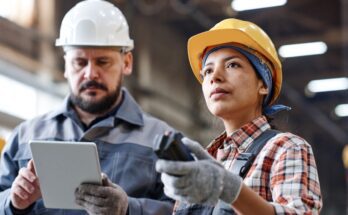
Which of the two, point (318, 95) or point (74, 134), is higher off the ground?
point (74, 134)

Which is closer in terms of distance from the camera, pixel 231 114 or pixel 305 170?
pixel 305 170

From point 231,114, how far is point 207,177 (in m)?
0.75

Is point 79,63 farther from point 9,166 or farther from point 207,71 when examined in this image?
point 207,71

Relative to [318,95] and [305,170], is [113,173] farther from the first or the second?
[318,95]

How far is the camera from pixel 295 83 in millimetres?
16625

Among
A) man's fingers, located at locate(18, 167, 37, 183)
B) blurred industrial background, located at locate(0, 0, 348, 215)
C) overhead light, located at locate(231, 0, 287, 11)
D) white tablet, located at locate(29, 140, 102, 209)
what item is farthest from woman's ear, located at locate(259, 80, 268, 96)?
overhead light, located at locate(231, 0, 287, 11)

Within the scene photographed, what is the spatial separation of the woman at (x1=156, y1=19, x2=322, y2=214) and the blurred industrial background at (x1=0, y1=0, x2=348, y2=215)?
704 cm

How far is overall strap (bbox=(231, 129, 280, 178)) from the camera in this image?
9.53 ft

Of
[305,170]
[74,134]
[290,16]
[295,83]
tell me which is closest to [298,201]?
[305,170]

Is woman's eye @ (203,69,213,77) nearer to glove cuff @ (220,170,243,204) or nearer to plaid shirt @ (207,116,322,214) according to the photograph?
plaid shirt @ (207,116,322,214)

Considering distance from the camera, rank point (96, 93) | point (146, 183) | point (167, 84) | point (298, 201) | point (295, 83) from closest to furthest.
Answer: point (298, 201) → point (146, 183) → point (96, 93) → point (167, 84) → point (295, 83)

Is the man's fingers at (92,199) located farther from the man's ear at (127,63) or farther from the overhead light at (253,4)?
the overhead light at (253,4)

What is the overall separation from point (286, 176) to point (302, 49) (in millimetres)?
12411

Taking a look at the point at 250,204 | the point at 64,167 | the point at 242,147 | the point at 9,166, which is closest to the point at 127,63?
the point at 9,166
